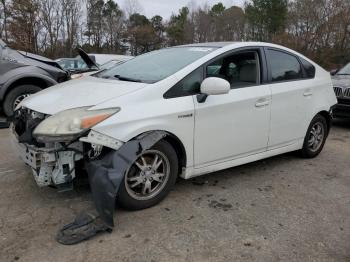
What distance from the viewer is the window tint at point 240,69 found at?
13.5 ft

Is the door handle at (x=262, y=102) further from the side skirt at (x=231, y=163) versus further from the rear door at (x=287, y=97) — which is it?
the side skirt at (x=231, y=163)

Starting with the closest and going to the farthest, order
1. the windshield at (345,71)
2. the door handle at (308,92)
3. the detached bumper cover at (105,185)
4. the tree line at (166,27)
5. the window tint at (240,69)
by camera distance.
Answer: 1. the detached bumper cover at (105,185)
2. the window tint at (240,69)
3. the door handle at (308,92)
4. the windshield at (345,71)
5. the tree line at (166,27)

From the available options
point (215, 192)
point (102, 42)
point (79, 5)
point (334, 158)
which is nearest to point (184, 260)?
Result: point (215, 192)

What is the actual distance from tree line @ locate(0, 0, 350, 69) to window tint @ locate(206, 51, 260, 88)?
25049mm

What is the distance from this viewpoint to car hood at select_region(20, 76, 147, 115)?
3.35m

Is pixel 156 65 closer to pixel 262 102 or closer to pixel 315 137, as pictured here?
pixel 262 102

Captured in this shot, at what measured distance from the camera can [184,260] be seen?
270 centimetres

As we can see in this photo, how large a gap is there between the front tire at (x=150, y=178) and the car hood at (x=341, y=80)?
5511 millimetres

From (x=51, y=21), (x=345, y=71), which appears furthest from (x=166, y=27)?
(x=345, y=71)

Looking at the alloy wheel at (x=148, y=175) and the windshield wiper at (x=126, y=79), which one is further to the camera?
the windshield wiper at (x=126, y=79)

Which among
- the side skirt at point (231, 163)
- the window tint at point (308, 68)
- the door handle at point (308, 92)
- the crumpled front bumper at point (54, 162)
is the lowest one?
the side skirt at point (231, 163)

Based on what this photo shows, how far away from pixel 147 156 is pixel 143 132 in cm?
27

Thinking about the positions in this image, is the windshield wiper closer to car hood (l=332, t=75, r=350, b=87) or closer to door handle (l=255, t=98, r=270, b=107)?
door handle (l=255, t=98, r=270, b=107)

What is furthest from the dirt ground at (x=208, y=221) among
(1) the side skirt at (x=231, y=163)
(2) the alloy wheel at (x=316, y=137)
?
(2) the alloy wheel at (x=316, y=137)
